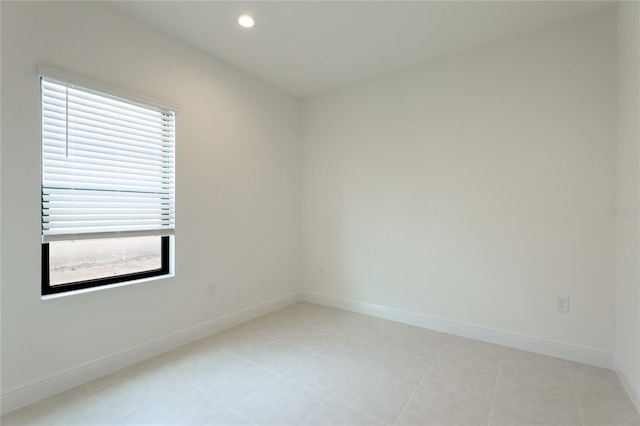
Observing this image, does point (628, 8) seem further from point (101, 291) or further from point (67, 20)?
point (101, 291)

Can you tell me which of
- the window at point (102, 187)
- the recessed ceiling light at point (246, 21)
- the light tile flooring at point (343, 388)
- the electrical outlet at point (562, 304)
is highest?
the recessed ceiling light at point (246, 21)

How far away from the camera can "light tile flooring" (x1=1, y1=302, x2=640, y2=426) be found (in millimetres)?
1712

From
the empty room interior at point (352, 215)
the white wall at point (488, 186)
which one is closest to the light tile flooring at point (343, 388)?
the empty room interior at point (352, 215)

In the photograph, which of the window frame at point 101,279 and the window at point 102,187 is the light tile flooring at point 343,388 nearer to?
the window frame at point 101,279

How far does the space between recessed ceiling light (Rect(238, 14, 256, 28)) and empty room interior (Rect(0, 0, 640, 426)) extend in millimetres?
39

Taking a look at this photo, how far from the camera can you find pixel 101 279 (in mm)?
2221

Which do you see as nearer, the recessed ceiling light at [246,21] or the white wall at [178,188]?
the white wall at [178,188]

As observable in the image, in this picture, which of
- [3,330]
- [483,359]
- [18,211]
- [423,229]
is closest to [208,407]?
[3,330]

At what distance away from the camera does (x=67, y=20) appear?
199 cm

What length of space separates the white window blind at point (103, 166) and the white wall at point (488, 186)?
77.6 inches

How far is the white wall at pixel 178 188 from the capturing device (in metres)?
1.80

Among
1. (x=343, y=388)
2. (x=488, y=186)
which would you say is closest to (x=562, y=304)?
(x=488, y=186)

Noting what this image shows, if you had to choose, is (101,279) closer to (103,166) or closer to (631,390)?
(103,166)

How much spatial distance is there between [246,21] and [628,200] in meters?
3.06
